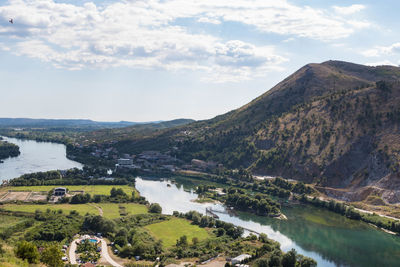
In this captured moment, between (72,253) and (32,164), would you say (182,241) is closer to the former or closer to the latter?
(72,253)

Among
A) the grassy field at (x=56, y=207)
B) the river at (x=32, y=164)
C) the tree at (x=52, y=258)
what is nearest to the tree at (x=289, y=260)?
the tree at (x=52, y=258)

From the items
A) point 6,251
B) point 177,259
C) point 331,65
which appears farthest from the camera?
point 331,65

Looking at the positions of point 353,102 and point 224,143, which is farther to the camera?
point 224,143

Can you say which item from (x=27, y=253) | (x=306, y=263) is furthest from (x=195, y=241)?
(x=27, y=253)

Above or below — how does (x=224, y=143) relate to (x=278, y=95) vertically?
below

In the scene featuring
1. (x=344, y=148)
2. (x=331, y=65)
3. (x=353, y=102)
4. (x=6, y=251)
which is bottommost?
(x=6, y=251)

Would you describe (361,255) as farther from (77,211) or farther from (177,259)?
(77,211)

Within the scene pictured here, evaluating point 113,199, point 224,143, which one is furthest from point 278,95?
point 113,199
